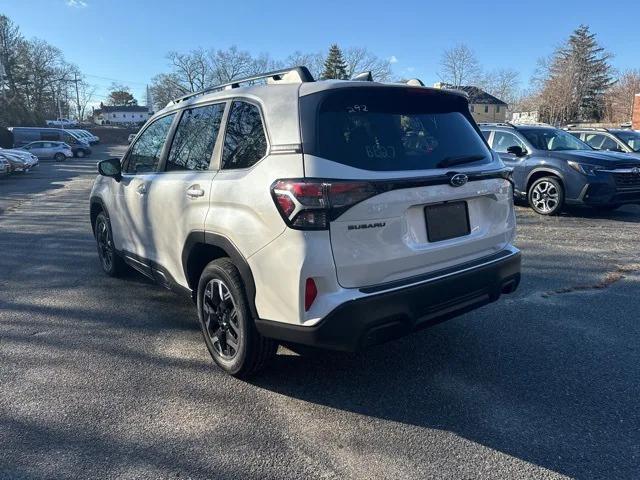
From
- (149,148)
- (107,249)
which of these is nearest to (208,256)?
(149,148)

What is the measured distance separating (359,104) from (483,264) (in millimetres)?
1294

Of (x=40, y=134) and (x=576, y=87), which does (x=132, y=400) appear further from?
(x=576, y=87)

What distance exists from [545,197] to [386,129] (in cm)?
740

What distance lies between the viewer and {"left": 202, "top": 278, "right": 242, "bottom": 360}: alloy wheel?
3.15 metres

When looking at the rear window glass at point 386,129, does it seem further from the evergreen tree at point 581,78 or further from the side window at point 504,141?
the evergreen tree at point 581,78

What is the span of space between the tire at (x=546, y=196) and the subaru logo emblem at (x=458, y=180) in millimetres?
6837

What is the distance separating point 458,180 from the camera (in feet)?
9.59

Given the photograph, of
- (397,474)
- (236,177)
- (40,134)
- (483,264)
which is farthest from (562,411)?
(40,134)

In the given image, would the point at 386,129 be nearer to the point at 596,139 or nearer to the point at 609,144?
the point at 609,144

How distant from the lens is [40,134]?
4116 centimetres

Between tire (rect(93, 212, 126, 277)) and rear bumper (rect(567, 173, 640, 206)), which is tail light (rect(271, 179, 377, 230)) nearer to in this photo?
tire (rect(93, 212, 126, 277))

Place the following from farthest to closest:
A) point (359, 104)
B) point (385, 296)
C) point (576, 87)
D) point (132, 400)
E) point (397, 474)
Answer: point (576, 87), point (132, 400), point (359, 104), point (385, 296), point (397, 474)

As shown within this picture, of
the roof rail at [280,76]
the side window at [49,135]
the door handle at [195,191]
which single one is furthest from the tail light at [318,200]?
the side window at [49,135]

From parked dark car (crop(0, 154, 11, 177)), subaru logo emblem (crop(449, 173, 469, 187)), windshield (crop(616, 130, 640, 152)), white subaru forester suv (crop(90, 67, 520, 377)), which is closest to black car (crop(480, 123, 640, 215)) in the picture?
windshield (crop(616, 130, 640, 152))
